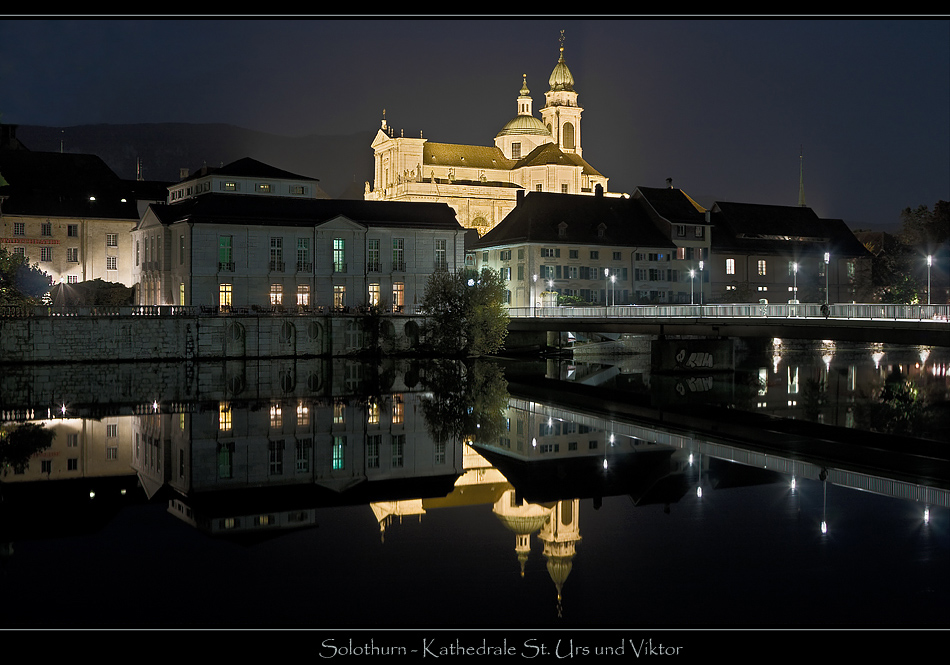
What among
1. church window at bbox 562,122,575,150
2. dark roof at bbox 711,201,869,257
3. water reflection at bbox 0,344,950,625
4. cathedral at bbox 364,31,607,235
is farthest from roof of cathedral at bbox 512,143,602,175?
water reflection at bbox 0,344,950,625

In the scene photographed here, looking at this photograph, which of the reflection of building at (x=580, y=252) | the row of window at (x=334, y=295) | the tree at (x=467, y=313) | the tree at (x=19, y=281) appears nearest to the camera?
the tree at (x=19, y=281)

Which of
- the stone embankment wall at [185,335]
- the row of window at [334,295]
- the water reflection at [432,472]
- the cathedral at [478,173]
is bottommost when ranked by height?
the water reflection at [432,472]

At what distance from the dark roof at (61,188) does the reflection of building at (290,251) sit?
883 cm

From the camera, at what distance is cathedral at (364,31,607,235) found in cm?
13000

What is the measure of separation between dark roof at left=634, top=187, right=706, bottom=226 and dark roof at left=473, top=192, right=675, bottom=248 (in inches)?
50.2

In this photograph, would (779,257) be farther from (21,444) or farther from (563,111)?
(21,444)

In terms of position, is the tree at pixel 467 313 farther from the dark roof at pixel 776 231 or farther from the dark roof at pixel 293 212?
the dark roof at pixel 776 231

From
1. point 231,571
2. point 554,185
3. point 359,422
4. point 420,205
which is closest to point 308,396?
point 359,422

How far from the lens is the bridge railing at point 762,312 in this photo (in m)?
39.8

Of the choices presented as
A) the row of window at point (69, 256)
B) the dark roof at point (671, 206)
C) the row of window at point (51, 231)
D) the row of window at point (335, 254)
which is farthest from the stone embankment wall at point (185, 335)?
the dark roof at point (671, 206)

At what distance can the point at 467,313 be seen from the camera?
65.9m

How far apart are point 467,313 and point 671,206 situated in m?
36.3

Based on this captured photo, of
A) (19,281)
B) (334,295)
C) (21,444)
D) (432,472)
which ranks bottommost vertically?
(432,472)

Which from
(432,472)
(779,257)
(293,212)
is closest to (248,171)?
(293,212)
